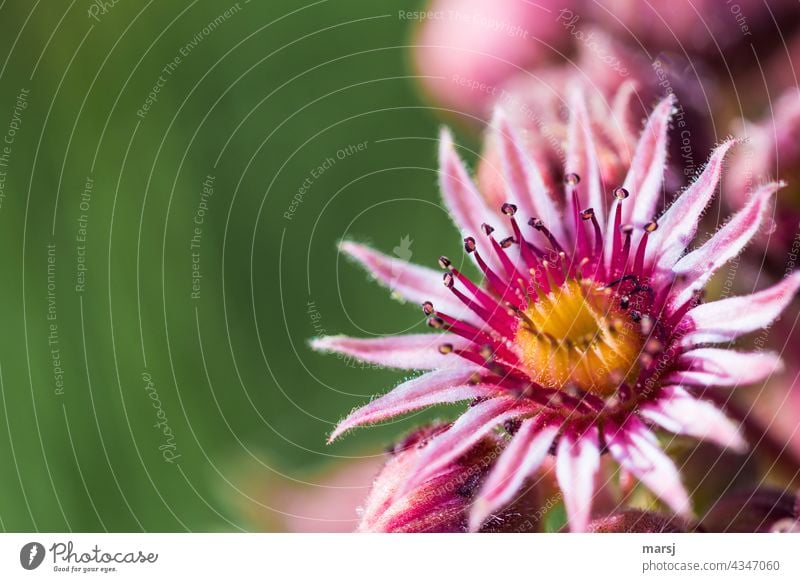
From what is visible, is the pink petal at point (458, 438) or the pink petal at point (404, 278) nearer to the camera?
the pink petal at point (458, 438)

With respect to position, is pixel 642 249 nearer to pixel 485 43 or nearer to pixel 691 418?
pixel 691 418

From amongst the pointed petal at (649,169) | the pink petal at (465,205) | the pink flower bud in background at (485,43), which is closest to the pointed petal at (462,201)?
the pink petal at (465,205)

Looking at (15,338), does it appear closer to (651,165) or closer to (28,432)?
(28,432)

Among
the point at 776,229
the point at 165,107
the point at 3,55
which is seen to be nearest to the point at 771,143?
the point at 776,229

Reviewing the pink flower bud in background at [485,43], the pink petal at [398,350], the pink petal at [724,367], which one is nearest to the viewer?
the pink petal at [724,367]

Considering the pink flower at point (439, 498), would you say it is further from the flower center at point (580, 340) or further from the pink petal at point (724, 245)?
the pink petal at point (724, 245)

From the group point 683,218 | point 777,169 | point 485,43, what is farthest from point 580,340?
point 485,43
